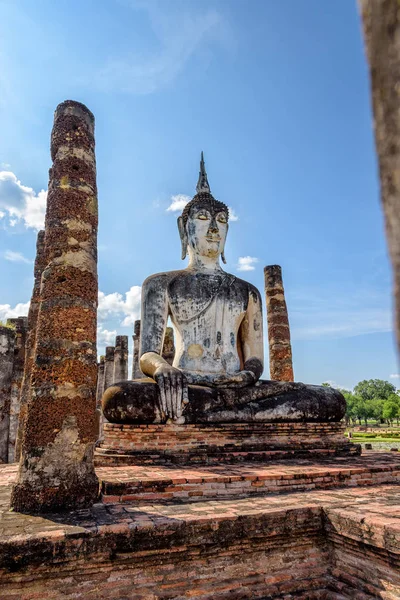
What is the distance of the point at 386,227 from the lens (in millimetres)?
667

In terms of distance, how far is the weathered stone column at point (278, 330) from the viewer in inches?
561

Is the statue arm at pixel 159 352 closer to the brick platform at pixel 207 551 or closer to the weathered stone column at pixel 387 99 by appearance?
the brick platform at pixel 207 551

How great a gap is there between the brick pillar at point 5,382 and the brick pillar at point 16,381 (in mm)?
919

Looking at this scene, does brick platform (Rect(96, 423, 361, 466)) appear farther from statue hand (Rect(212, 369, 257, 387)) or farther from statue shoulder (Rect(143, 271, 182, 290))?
statue shoulder (Rect(143, 271, 182, 290))

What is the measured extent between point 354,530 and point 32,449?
8.62 feet

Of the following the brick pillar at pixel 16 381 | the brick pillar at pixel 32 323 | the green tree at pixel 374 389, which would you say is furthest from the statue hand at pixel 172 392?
Result: the green tree at pixel 374 389

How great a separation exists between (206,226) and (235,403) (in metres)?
3.58

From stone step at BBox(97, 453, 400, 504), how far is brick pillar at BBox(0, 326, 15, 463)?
20.7ft

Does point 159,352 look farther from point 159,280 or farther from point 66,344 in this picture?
point 66,344

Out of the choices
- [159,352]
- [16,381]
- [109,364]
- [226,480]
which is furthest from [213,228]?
[109,364]

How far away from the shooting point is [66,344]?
13.3 feet

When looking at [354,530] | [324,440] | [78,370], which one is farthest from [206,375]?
[354,530]

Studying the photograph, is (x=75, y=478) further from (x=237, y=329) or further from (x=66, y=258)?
(x=237, y=329)

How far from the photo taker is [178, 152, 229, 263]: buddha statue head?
28.2ft
